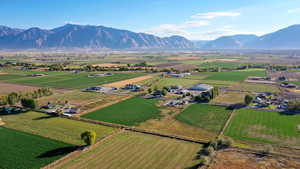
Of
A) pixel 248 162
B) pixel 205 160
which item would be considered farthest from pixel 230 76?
pixel 205 160

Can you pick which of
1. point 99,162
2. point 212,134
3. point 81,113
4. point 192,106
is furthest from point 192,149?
point 81,113

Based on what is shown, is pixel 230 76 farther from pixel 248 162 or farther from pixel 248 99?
pixel 248 162

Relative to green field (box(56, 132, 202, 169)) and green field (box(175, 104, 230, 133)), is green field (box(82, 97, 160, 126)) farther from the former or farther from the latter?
green field (box(56, 132, 202, 169))

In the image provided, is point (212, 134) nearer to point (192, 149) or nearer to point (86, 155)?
point (192, 149)

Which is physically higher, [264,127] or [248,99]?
[248,99]

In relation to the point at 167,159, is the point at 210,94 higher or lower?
higher

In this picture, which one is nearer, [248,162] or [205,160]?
[205,160]

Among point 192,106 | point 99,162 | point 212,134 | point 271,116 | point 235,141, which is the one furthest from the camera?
point 192,106
